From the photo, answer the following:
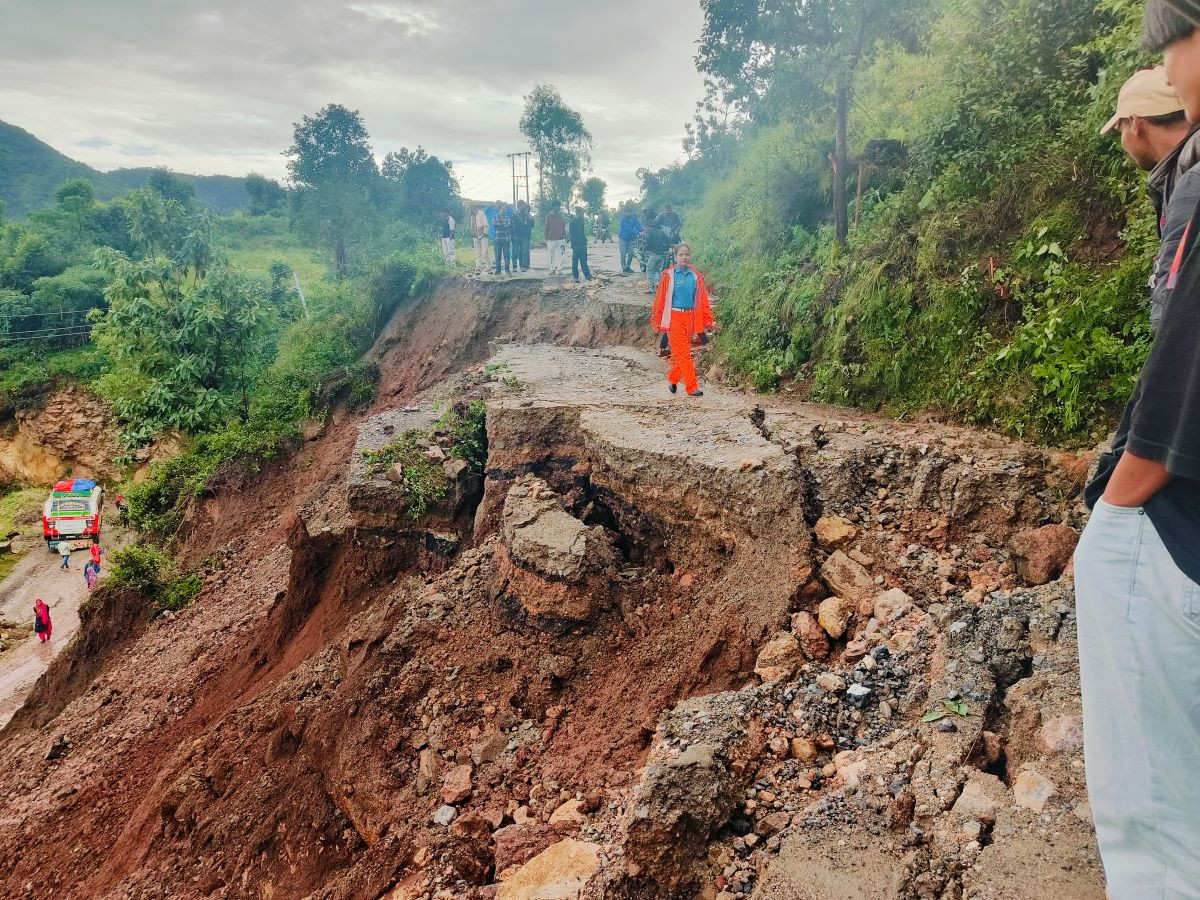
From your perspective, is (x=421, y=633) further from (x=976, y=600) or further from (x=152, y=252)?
(x=152, y=252)

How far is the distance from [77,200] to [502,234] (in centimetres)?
2788

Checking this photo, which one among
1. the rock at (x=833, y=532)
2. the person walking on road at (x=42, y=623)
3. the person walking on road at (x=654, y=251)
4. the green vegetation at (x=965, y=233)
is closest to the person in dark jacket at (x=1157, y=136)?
the rock at (x=833, y=532)

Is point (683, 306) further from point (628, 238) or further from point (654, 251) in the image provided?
point (628, 238)

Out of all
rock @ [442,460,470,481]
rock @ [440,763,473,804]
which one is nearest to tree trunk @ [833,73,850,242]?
rock @ [442,460,470,481]

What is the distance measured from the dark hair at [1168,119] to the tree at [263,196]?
5308 cm

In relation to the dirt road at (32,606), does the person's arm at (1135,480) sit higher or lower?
higher

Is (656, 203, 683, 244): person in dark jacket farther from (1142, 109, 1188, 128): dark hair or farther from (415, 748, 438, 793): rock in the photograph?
(1142, 109, 1188, 128): dark hair

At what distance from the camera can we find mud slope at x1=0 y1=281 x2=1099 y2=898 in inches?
114

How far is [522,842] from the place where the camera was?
392cm

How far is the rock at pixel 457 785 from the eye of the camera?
4.71m

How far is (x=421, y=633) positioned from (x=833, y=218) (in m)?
8.65

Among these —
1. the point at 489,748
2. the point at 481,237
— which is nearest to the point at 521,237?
the point at 481,237

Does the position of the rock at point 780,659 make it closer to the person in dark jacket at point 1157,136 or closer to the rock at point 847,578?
the rock at point 847,578

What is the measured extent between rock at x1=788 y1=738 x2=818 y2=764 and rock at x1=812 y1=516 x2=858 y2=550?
5.73ft
